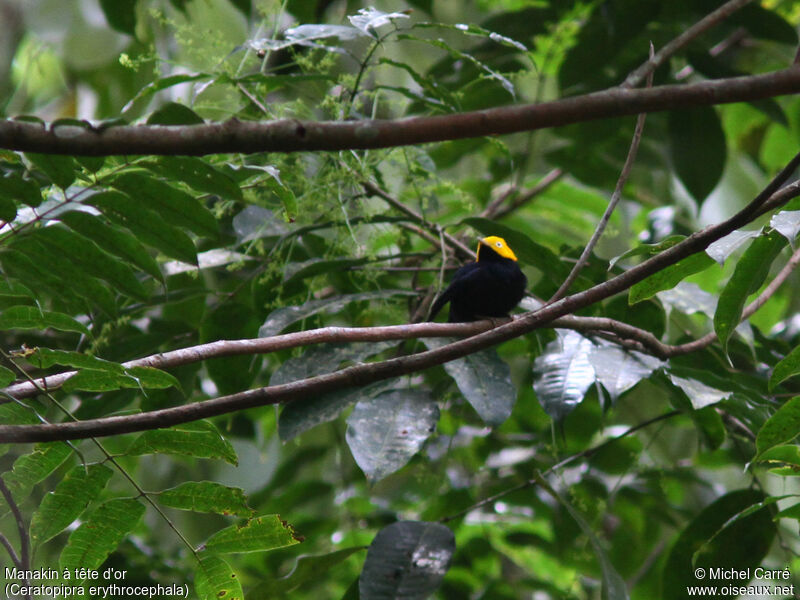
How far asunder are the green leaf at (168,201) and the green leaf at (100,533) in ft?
2.25

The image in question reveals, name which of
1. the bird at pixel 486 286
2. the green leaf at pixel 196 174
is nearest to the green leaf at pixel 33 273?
the green leaf at pixel 196 174

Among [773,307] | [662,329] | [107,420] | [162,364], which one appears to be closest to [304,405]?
[162,364]

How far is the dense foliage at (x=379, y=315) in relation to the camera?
1771mm

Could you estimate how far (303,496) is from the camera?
3.44 meters

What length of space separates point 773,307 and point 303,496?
2.47 meters

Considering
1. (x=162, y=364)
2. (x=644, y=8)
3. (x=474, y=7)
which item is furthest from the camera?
(x=474, y=7)

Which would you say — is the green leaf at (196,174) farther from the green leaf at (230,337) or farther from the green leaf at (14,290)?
the green leaf at (230,337)

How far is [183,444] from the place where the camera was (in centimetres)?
177

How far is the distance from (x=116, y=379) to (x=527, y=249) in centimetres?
137

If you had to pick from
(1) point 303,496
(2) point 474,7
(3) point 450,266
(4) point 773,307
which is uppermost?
(2) point 474,7

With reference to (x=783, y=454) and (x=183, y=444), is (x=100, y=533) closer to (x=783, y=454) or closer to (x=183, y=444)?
(x=183, y=444)

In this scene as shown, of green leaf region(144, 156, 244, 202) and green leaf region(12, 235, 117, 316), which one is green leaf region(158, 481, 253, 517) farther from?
green leaf region(144, 156, 244, 202)

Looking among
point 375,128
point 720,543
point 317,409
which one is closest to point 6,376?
point 317,409

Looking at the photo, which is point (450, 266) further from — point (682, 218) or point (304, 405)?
point (682, 218)
